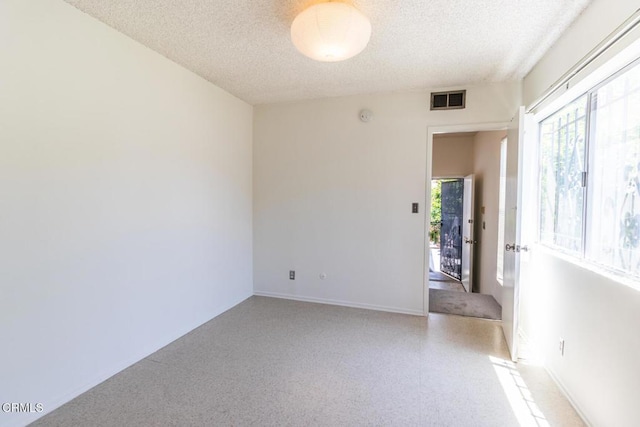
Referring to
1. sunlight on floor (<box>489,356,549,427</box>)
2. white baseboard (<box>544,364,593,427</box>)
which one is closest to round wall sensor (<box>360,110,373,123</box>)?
sunlight on floor (<box>489,356,549,427</box>)

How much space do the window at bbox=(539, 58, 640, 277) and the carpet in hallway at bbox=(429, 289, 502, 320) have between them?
4.42 ft

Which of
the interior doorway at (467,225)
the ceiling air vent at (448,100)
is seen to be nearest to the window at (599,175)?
the ceiling air vent at (448,100)

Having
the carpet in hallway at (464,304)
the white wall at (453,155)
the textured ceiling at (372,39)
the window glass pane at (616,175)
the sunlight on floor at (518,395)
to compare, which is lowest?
the carpet in hallway at (464,304)

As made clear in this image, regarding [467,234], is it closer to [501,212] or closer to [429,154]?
[501,212]

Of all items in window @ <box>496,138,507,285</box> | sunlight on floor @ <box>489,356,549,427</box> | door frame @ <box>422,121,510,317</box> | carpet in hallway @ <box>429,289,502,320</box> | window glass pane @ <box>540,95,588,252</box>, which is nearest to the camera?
sunlight on floor @ <box>489,356,549,427</box>

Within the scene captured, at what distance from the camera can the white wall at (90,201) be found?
1.64m

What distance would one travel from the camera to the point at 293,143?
3723 mm

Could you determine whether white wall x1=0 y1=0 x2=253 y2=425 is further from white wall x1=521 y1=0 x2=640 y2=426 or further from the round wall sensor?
white wall x1=521 y1=0 x2=640 y2=426

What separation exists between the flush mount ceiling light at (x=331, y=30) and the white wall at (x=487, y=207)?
2.96 meters

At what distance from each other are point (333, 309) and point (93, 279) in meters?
2.37

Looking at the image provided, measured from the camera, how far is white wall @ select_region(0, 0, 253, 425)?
1.64 metres

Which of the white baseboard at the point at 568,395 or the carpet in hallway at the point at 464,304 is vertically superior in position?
the white baseboard at the point at 568,395

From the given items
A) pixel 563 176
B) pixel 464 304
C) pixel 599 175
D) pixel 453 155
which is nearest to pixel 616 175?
pixel 599 175

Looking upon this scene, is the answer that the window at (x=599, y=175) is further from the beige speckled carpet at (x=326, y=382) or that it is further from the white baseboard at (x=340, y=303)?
the white baseboard at (x=340, y=303)
